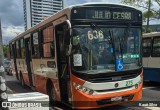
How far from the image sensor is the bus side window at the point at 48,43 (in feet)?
34.2

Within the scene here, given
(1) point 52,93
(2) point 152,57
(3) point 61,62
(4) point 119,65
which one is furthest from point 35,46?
(2) point 152,57

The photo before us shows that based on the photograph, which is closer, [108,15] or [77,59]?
[77,59]

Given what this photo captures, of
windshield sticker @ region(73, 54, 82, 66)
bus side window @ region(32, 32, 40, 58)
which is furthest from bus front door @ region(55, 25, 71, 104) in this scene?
bus side window @ region(32, 32, 40, 58)

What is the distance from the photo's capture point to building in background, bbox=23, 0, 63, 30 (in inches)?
1928

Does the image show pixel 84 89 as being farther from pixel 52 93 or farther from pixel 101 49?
pixel 52 93

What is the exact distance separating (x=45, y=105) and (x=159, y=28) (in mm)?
47528

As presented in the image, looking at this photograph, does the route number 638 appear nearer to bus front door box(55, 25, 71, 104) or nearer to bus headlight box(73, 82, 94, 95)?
bus front door box(55, 25, 71, 104)

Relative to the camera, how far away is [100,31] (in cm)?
886

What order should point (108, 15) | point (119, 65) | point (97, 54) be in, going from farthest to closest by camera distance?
point (108, 15) < point (119, 65) < point (97, 54)

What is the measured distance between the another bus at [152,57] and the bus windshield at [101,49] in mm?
6353

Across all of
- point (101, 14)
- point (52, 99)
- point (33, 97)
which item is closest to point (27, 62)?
point (52, 99)

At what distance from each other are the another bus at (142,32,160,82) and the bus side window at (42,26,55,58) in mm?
6360

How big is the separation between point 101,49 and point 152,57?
753cm

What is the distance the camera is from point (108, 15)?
9.17m
